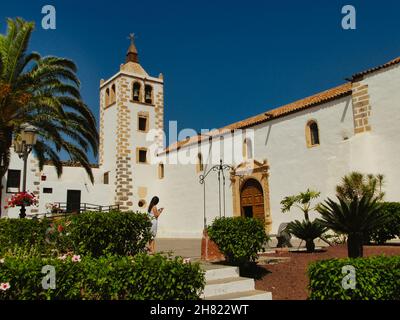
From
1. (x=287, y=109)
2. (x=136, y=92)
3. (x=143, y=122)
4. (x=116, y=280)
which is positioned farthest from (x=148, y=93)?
(x=116, y=280)

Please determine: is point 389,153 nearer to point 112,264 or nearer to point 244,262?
point 244,262

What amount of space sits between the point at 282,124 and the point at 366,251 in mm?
10764

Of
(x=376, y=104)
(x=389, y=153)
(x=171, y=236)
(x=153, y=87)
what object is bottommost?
(x=171, y=236)

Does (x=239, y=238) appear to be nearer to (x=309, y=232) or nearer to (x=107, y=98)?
(x=309, y=232)

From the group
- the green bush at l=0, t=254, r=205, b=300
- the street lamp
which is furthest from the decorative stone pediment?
the green bush at l=0, t=254, r=205, b=300

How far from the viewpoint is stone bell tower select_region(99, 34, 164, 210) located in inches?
A: 1096

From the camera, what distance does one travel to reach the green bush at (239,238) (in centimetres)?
791

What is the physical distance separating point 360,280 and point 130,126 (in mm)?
25410

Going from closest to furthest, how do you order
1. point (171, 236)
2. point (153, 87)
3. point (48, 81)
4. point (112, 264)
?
point (112, 264) < point (48, 81) < point (171, 236) < point (153, 87)

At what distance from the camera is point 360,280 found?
15.5 ft

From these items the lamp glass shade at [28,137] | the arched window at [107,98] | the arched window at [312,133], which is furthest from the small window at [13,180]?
the arched window at [312,133]

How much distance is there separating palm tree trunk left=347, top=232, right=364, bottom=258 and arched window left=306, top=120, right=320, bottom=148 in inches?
452

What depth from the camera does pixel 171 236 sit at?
2639 cm
